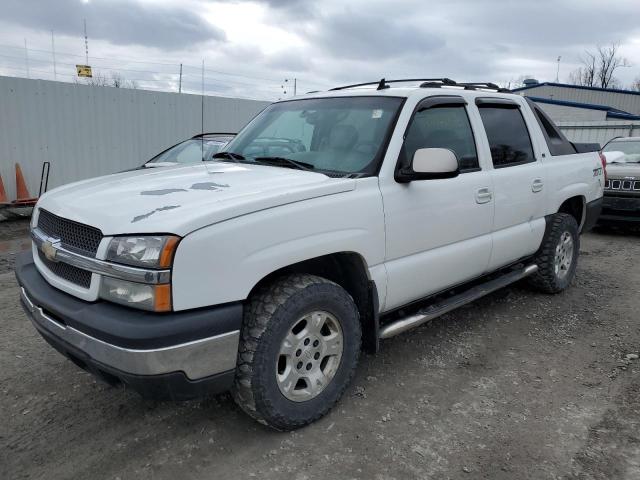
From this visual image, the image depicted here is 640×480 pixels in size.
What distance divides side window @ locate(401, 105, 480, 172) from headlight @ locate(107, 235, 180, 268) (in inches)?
66.2

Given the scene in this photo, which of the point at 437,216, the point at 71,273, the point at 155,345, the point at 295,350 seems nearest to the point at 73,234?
the point at 71,273

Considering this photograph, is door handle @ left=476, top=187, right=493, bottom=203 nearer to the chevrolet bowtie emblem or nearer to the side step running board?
the side step running board

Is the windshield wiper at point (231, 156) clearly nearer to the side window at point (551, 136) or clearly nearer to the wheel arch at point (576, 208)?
the side window at point (551, 136)

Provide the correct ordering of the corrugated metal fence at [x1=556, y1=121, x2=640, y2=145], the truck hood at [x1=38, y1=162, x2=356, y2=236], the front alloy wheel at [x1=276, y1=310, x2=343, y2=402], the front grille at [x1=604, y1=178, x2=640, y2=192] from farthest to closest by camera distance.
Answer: the corrugated metal fence at [x1=556, y1=121, x2=640, y2=145], the front grille at [x1=604, y1=178, x2=640, y2=192], the front alloy wheel at [x1=276, y1=310, x2=343, y2=402], the truck hood at [x1=38, y1=162, x2=356, y2=236]

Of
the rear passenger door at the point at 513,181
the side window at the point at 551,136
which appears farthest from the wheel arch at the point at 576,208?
the rear passenger door at the point at 513,181

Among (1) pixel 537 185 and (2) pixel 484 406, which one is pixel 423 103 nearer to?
(1) pixel 537 185

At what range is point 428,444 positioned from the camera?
2855 millimetres

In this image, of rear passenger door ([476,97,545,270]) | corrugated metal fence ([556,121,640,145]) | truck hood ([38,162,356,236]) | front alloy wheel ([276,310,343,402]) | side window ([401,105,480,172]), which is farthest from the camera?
corrugated metal fence ([556,121,640,145])

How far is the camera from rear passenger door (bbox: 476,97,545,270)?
4.15 m

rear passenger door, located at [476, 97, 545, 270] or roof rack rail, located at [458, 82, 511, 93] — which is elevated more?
roof rack rail, located at [458, 82, 511, 93]

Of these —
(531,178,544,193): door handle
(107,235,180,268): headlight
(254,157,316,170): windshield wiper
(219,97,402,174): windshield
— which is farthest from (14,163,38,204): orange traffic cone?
(531,178,544,193): door handle

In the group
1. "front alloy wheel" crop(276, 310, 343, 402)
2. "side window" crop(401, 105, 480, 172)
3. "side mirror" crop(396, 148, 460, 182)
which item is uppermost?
"side window" crop(401, 105, 480, 172)

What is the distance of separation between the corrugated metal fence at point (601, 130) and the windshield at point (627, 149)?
9.31m

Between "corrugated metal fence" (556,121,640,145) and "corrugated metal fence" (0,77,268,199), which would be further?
"corrugated metal fence" (556,121,640,145)
